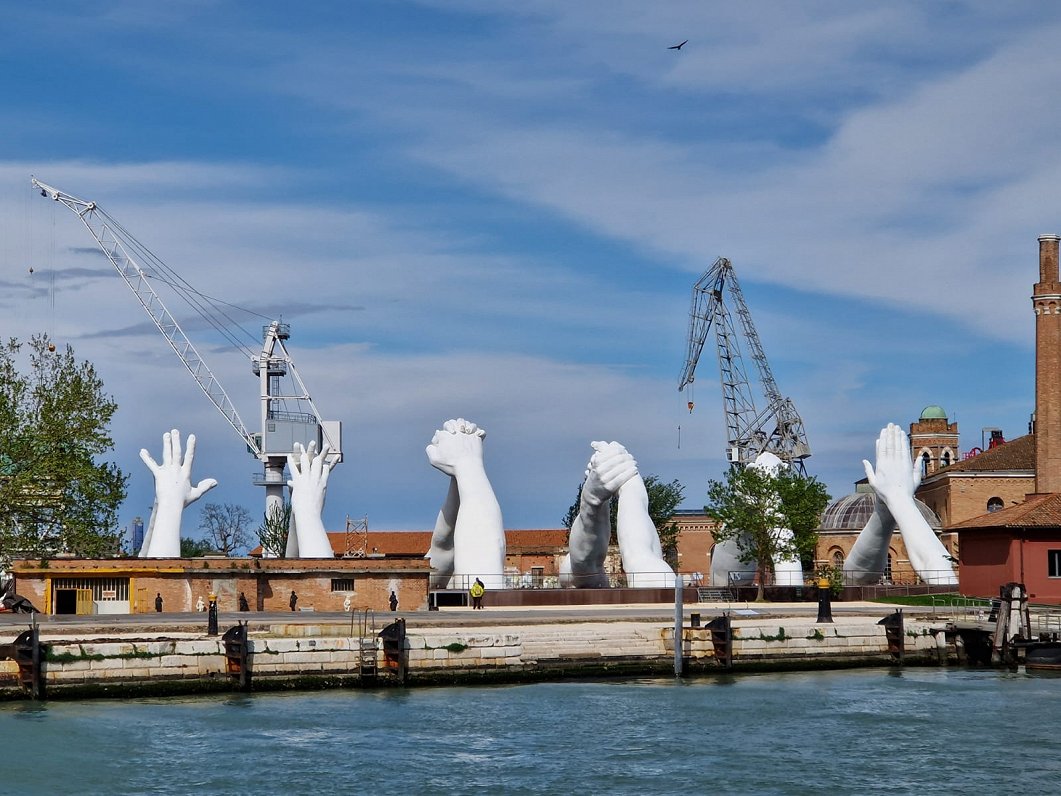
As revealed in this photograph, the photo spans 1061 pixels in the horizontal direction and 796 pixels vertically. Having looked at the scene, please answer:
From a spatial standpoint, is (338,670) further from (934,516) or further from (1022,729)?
(934,516)

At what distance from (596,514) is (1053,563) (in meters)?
17.2

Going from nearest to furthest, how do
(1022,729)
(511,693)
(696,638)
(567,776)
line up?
(567,776), (1022,729), (511,693), (696,638)

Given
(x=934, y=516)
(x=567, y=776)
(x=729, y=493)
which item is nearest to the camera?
(x=567, y=776)

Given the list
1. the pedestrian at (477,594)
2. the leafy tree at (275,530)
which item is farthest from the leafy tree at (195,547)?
the pedestrian at (477,594)

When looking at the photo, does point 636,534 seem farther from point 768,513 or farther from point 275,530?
point 275,530

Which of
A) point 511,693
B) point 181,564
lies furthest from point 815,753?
point 181,564

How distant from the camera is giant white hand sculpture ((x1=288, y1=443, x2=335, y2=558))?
219ft

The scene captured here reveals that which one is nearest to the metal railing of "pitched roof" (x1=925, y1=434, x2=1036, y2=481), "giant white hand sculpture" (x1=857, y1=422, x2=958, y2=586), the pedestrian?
the pedestrian

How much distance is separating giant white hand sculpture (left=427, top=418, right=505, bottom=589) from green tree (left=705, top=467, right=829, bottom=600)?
447 inches

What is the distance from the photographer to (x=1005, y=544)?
56156mm

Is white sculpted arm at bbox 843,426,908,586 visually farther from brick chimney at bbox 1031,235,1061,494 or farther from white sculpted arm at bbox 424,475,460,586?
white sculpted arm at bbox 424,475,460,586

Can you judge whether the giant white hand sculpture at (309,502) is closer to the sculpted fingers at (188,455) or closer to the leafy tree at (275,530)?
the sculpted fingers at (188,455)

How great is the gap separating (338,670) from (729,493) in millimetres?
33341

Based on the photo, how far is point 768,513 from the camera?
67562 mm
